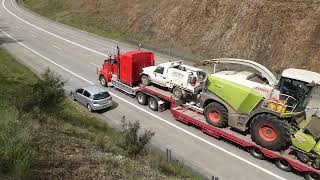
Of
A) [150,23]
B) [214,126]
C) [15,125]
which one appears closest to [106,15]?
[150,23]

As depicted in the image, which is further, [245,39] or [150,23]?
[150,23]

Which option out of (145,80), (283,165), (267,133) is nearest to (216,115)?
(267,133)

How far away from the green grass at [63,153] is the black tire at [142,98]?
4450mm

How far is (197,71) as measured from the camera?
22109 mm

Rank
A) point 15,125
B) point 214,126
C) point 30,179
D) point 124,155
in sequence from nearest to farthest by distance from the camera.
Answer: point 30,179, point 15,125, point 124,155, point 214,126

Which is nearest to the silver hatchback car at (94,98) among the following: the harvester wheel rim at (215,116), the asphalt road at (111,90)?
the asphalt road at (111,90)

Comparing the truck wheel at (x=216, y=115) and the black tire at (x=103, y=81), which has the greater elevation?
the truck wheel at (x=216, y=115)

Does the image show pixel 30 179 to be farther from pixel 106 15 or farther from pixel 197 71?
pixel 106 15

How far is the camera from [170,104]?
927 inches

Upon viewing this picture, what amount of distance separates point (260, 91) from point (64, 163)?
34.7ft

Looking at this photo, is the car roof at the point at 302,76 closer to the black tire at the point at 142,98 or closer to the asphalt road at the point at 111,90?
the asphalt road at the point at 111,90

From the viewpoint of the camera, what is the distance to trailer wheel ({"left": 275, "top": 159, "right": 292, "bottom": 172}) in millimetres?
16794

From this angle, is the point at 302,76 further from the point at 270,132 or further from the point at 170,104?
the point at 170,104

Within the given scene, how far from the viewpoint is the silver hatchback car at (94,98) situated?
23.5m
